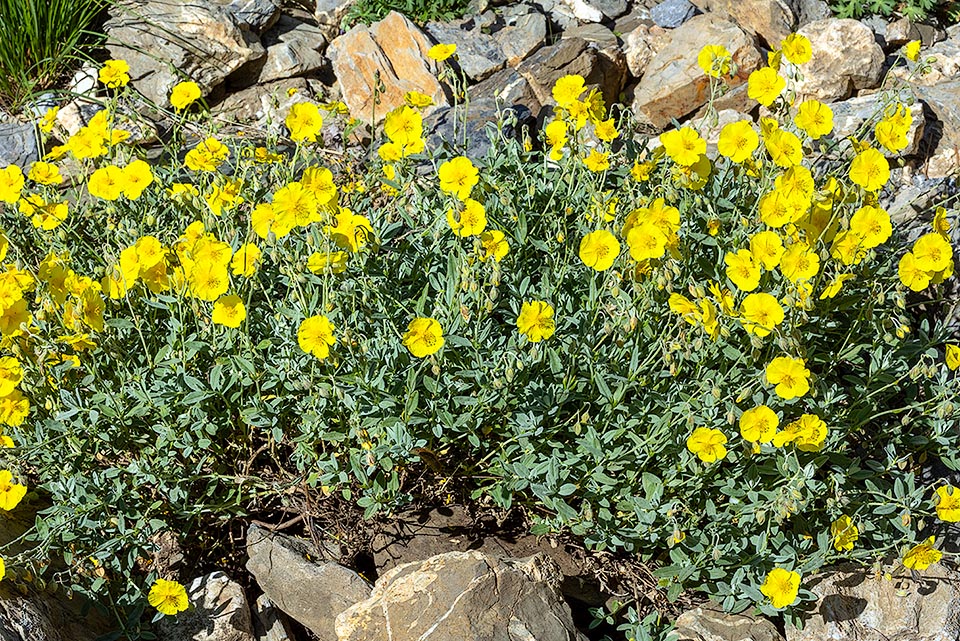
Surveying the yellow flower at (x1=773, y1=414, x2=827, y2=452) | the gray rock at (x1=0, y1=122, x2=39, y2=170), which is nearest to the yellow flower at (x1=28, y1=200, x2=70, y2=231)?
the gray rock at (x1=0, y1=122, x2=39, y2=170)

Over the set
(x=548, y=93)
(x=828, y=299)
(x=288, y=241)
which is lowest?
(x=548, y=93)

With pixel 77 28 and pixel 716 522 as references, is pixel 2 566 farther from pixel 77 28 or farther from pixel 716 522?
pixel 77 28

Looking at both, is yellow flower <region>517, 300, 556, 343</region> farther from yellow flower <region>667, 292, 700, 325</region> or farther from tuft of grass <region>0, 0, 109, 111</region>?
tuft of grass <region>0, 0, 109, 111</region>

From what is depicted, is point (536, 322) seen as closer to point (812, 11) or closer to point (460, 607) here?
point (460, 607)

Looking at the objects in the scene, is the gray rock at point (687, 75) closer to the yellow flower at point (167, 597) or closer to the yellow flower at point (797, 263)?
the yellow flower at point (797, 263)

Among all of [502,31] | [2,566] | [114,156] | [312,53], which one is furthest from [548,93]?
[2,566]

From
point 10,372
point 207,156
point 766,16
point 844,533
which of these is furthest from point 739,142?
point 766,16
